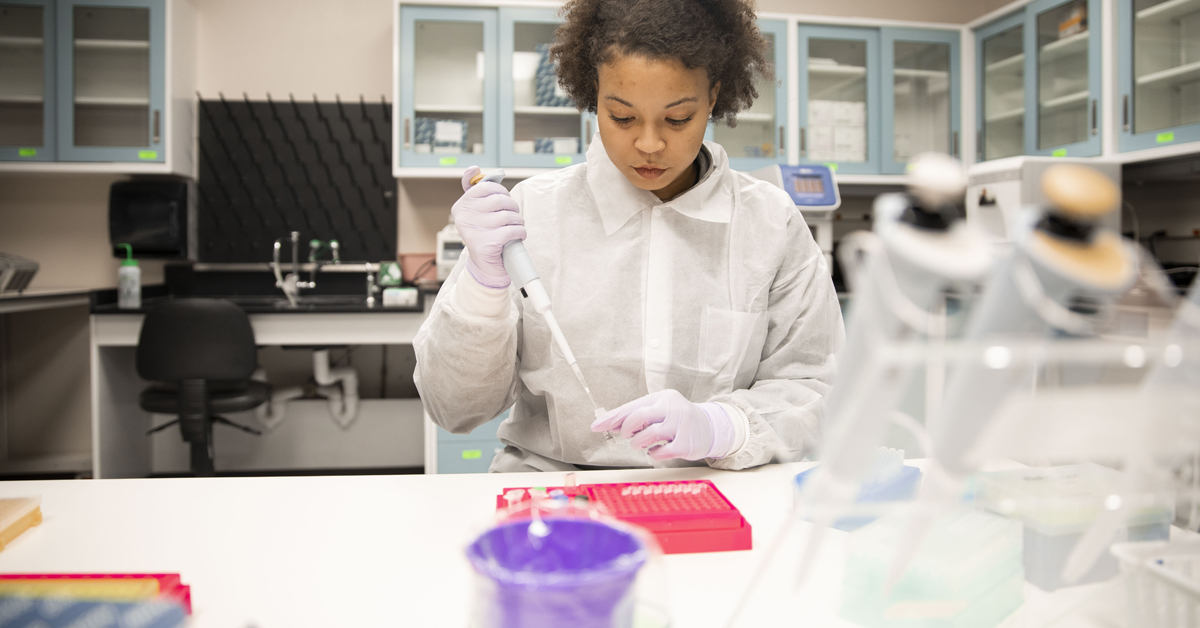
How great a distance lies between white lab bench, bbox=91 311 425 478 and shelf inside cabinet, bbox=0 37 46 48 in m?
1.29

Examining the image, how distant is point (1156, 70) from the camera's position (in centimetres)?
254

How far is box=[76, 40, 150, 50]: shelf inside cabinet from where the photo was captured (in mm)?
2812

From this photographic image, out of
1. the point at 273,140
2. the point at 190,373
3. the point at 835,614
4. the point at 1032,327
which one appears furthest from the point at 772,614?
the point at 273,140

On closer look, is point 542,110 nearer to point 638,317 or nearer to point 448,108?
point 448,108

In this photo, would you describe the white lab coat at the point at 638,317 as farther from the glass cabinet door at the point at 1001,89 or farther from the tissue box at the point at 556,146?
the glass cabinet door at the point at 1001,89

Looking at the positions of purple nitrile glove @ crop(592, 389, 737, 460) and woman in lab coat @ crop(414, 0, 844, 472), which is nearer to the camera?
purple nitrile glove @ crop(592, 389, 737, 460)

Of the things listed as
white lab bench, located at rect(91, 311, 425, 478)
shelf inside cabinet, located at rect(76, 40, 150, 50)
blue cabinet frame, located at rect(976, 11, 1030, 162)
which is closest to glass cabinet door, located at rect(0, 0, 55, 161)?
shelf inside cabinet, located at rect(76, 40, 150, 50)

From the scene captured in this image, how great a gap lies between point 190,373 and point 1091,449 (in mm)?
2464

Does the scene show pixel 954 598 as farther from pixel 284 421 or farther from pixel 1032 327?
pixel 284 421

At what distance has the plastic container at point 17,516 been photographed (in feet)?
2.23

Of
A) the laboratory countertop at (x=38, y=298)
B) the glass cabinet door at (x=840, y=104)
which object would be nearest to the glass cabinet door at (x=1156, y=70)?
the glass cabinet door at (x=840, y=104)

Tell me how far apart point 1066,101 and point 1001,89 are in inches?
15.3

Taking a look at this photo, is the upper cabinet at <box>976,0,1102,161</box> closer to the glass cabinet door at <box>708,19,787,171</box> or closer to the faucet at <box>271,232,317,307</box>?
the glass cabinet door at <box>708,19,787,171</box>

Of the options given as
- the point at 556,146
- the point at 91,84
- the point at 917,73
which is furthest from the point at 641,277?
the point at 91,84
